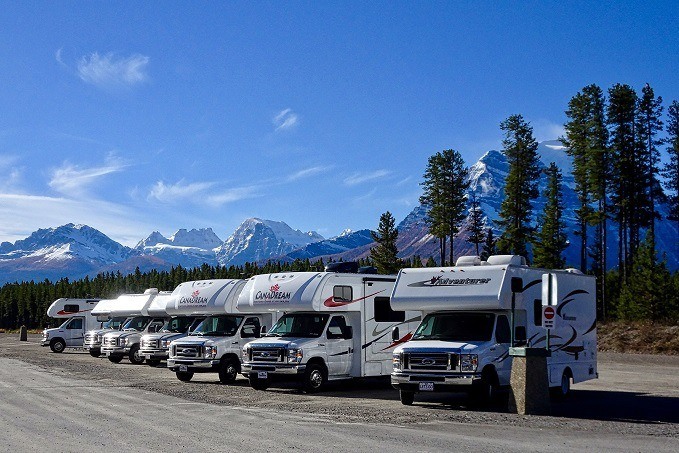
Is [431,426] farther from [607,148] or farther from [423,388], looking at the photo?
[607,148]

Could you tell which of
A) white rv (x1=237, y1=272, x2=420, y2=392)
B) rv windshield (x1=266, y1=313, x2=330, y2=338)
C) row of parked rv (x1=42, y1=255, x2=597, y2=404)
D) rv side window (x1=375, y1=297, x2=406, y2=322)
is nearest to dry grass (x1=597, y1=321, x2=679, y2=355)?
row of parked rv (x1=42, y1=255, x2=597, y2=404)

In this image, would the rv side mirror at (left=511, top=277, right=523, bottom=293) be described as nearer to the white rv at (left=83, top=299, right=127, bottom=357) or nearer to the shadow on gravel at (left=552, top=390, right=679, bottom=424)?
the shadow on gravel at (left=552, top=390, right=679, bottom=424)

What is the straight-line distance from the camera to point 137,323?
1483 inches

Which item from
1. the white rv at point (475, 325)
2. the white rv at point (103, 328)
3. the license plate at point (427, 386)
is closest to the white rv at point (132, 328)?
the white rv at point (103, 328)

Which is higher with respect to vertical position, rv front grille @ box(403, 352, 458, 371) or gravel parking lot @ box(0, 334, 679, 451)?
rv front grille @ box(403, 352, 458, 371)

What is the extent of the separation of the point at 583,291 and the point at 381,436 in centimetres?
1037

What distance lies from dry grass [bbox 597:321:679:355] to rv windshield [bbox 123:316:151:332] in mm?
26574

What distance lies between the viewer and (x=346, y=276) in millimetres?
22969

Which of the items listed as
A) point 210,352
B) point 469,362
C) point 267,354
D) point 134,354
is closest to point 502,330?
point 469,362

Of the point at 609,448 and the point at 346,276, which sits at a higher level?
the point at 346,276

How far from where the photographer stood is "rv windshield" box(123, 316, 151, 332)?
37.3m

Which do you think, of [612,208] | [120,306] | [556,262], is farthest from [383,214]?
[120,306]

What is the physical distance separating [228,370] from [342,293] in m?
4.97

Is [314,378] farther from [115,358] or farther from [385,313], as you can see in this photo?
[115,358]
